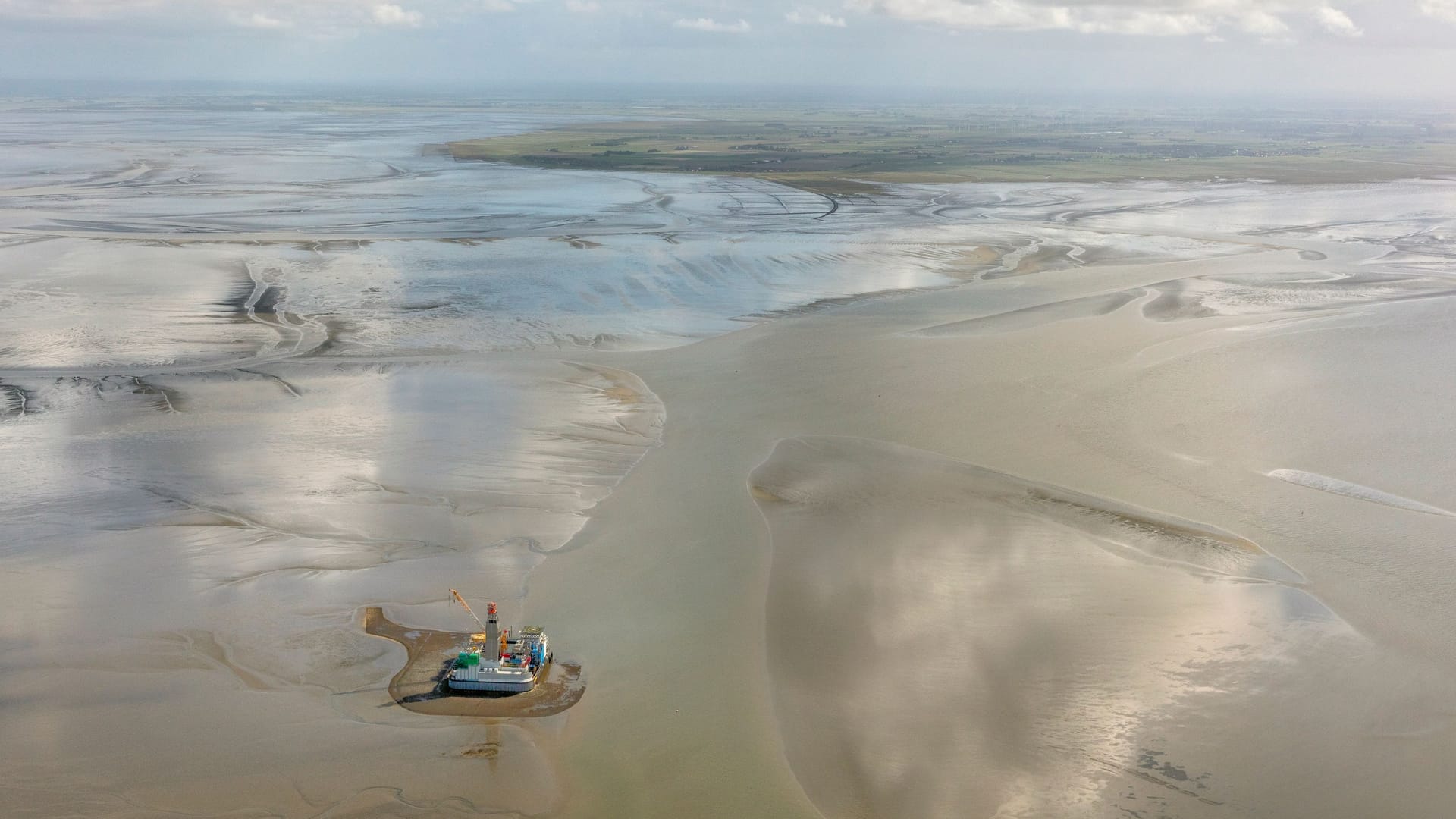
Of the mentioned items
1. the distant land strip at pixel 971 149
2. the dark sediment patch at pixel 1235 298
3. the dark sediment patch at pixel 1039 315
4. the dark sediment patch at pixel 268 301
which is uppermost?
the distant land strip at pixel 971 149

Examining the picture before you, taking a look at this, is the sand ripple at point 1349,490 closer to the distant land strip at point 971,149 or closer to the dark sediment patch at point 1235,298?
the dark sediment patch at point 1235,298

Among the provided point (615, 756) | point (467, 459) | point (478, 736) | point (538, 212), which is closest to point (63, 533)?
point (467, 459)

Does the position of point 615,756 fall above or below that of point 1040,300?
below

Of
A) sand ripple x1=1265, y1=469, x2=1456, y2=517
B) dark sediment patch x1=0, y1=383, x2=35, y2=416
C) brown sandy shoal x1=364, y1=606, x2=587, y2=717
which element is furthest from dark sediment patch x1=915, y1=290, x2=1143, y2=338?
dark sediment patch x1=0, y1=383, x2=35, y2=416

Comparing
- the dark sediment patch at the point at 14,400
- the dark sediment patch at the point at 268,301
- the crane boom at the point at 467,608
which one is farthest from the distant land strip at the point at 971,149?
the crane boom at the point at 467,608

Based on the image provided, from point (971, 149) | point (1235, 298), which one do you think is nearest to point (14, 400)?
point (1235, 298)

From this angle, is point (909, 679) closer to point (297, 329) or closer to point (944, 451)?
point (944, 451)
